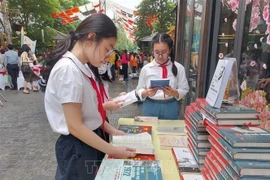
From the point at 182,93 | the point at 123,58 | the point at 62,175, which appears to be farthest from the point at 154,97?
the point at 123,58

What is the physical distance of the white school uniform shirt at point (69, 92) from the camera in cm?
105

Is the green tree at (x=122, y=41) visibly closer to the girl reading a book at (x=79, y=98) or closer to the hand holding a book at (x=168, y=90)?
the girl reading a book at (x=79, y=98)

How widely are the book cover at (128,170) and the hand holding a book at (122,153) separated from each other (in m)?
0.03

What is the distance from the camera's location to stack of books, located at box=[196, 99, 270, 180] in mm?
758

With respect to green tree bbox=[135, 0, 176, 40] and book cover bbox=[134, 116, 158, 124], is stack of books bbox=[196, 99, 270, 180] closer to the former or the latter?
book cover bbox=[134, 116, 158, 124]

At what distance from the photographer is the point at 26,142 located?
3752 millimetres

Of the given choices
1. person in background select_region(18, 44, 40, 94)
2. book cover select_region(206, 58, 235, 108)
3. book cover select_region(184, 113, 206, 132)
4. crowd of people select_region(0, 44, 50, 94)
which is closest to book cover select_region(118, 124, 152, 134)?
book cover select_region(184, 113, 206, 132)

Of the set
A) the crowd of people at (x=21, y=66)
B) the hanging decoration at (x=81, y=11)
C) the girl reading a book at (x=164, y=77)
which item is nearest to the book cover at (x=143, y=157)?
the girl reading a book at (x=164, y=77)

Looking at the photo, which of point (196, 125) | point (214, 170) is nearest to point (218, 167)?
point (214, 170)

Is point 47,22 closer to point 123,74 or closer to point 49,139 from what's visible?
point 123,74

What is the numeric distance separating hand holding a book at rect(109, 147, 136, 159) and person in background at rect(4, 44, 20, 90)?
26.9 ft

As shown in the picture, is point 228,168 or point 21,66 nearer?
point 228,168

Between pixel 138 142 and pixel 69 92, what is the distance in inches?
20.6

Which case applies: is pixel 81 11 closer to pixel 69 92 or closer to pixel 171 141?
pixel 171 141
